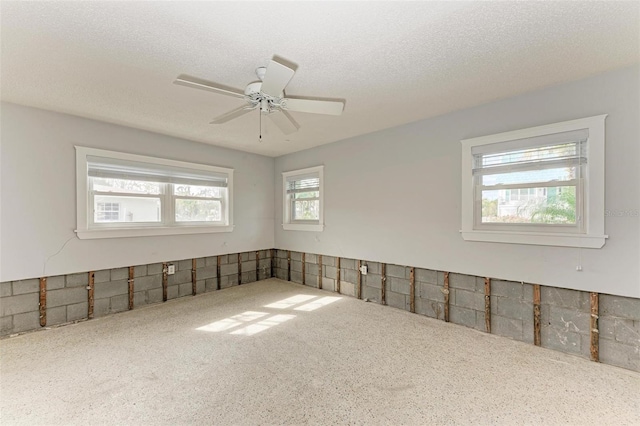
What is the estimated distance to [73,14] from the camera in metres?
1.74

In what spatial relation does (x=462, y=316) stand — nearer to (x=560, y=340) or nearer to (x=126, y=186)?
(x=560, y=340)

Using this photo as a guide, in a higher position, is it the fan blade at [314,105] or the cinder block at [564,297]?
the fan blade at [314,105]

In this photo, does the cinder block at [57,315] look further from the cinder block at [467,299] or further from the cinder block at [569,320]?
the cinder block at [569,320]

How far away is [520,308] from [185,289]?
478 cm

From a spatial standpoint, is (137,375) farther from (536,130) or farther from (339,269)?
(536,130)

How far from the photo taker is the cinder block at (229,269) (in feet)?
16.8

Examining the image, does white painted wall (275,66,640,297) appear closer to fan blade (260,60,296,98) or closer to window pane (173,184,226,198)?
window pane (173,184,226,198)

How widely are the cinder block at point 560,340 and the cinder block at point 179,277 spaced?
194 inches

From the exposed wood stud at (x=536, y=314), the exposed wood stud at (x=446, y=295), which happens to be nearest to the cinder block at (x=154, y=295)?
the exposed wood stud at (x=446, y=295)

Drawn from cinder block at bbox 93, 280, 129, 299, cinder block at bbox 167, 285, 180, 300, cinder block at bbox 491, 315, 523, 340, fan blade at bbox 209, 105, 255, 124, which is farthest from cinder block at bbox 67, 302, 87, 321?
cinder block at bbox 491, 315, 523, 340

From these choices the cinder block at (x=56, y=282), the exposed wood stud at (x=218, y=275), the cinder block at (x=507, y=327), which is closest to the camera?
the cinder block at (x=507, y=327)

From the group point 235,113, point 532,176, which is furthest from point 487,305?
point 235,113

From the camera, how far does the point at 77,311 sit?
11.7 ft

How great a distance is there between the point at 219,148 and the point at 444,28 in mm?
4190
